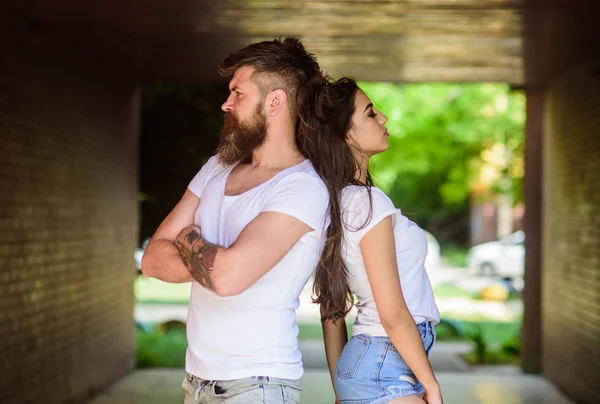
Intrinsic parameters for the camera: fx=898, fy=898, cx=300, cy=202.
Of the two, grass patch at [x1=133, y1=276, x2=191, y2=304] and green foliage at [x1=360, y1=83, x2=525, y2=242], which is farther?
green foliage at [x1=360, y1=83, x2=525, y2=242]

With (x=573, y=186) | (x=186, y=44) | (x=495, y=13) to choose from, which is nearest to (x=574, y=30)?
(x=495, y=13)

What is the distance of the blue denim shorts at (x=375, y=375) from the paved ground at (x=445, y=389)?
5526 mm

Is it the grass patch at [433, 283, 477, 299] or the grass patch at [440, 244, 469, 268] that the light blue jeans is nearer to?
the grass patch at [433, 283, 477, 299]

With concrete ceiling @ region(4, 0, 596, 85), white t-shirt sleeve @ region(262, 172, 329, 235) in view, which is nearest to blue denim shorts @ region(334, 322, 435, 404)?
white t-shirt sleeve @ region(262, 172, 329, 235)

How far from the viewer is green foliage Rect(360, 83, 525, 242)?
2047 centimetres

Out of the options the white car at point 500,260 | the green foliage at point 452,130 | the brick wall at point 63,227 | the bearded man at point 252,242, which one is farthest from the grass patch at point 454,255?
the bearded man at point 252,242

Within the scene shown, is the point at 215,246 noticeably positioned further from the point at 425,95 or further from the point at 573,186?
the point at 425,95

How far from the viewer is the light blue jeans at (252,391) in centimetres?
242

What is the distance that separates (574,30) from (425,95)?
1472 centimetres

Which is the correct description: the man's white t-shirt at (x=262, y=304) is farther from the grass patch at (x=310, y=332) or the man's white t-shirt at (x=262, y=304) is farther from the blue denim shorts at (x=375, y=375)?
the grass patch at (x=310, y=332)

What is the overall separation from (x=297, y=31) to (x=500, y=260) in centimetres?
1892

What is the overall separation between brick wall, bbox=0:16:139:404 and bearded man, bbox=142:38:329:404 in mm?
3843

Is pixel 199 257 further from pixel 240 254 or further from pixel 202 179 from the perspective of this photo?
pixel 202 179

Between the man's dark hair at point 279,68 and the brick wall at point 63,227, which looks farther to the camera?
the brick wall at point 63,227
